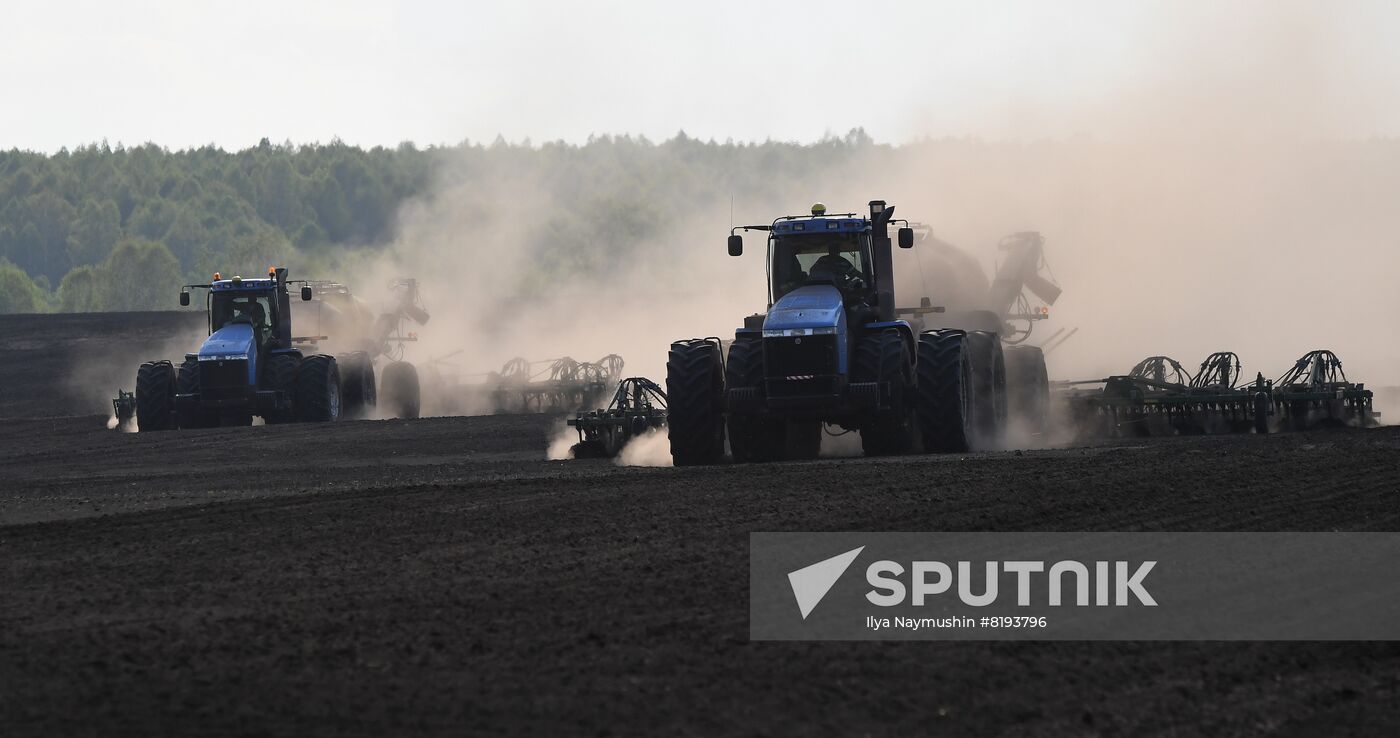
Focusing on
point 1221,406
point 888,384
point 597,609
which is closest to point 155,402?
point 888,384

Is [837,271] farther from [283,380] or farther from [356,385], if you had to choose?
[356,385]

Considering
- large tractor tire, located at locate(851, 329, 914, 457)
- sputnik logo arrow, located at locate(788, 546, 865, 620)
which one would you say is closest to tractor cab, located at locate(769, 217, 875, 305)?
large tractor tire, located at locate(851, 329, 914, 457)

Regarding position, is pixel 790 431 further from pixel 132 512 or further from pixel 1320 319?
pixel 1320 319

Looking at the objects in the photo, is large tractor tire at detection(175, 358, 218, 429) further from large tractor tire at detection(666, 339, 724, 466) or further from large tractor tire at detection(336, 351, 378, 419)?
large tractor tire at detection(666, 339, 724, 466)

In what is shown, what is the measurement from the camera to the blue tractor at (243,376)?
111ft

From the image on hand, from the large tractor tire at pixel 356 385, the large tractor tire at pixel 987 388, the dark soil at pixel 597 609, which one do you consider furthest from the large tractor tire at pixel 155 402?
the large tractor tire at pixel 987 388

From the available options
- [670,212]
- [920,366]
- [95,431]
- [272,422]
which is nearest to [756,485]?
[920,366]

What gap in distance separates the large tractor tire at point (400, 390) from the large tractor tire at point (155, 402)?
5.70 metres

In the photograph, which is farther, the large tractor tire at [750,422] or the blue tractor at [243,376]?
the blue tractor at [243,376]

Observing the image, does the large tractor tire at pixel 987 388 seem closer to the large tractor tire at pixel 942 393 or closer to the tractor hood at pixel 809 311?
the large tractor tire at pixel 942 393

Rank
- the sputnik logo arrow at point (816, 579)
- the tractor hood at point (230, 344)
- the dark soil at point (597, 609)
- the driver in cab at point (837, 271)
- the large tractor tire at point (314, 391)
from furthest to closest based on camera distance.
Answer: the large tractor tire at point (314, 391), the tractor hood at point (230, 344), the driver in cab at point (837, 271), the sputnik logo arrow at point (816, 579), the dark soil at point (597, 609)

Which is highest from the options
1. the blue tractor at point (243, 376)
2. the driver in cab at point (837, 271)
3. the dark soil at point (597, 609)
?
the driver in cab at point (837, 271)

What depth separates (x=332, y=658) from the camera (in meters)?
9.33

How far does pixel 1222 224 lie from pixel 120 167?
466 feet
